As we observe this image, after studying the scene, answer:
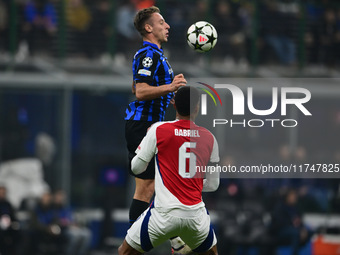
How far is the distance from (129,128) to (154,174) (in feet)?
1.88

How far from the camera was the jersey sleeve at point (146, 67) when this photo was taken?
823 centimetres

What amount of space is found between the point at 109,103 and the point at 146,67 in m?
8.48

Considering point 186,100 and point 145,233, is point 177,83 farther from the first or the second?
point 145,233

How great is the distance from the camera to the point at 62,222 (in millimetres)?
15766

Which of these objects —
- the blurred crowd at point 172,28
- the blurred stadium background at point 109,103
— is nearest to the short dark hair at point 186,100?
the blurred stadium background at point 109,103

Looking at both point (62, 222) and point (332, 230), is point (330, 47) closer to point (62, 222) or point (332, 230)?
point (332, 230)

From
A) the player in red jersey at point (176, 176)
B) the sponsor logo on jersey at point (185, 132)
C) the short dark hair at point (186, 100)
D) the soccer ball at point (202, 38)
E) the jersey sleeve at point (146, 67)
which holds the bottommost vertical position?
the player in red jersey at point (176, 176)

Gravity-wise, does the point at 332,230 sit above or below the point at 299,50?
below

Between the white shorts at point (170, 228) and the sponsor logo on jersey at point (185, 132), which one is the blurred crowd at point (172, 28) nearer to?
the sponsor logo on jersey at point (185, 132)

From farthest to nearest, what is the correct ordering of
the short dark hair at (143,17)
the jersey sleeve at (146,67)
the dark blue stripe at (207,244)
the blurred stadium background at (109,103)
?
the blurred stadium background at (109,103) → the short dark hair at (143,17) → the jersey sleeve at (146,67) → the dark blue stripe at (207,244)

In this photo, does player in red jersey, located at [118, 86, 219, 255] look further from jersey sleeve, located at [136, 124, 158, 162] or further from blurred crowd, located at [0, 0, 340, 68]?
blurred crowd, located at [0, 0, 340, 68]

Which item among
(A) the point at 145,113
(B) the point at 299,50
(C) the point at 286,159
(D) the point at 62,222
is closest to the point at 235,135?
(C) the point at 286,159

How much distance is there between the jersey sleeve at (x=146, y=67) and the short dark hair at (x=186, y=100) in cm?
62

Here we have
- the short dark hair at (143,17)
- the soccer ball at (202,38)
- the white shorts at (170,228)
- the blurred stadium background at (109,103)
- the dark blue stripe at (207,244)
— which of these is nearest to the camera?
the white shorts at (170,228)
